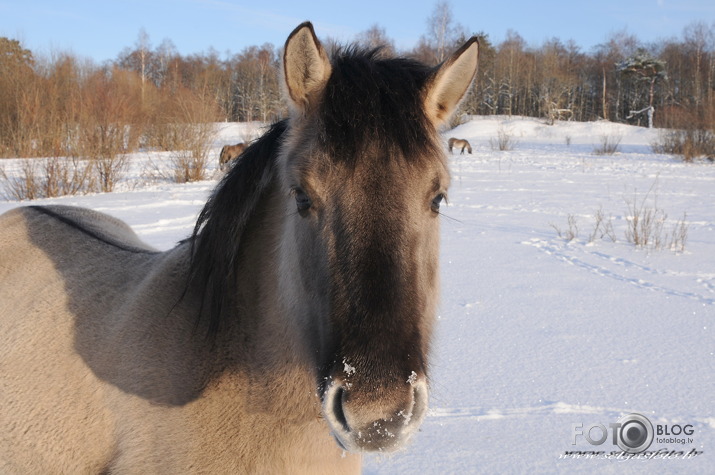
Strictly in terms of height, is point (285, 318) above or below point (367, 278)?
below

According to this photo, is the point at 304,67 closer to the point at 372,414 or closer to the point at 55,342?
the point at 372,414

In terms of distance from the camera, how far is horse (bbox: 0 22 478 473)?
1418mm

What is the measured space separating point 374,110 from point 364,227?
390 millimetres

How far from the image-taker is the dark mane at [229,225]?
192 centimetres

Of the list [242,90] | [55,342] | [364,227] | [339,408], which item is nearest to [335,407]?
[339,408]

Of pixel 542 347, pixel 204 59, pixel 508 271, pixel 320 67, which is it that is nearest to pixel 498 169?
pixel 508 271

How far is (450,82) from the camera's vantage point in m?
1.88

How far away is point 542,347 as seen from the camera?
436 centimetres

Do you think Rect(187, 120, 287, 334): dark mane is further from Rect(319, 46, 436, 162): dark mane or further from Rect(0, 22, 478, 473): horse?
Rect(319, 46, 436, 162): dark mane

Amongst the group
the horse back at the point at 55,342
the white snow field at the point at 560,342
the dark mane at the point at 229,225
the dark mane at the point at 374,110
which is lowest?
→ the white snow field at the point at 560,342

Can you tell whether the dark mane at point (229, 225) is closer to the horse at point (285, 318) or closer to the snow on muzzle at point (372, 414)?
the horse at point (285, 318)

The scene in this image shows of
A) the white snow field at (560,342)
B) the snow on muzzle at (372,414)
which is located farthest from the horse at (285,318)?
the white snow field at (560,342)

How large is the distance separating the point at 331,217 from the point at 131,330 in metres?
0.98

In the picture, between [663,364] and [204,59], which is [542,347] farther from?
[204,59]
